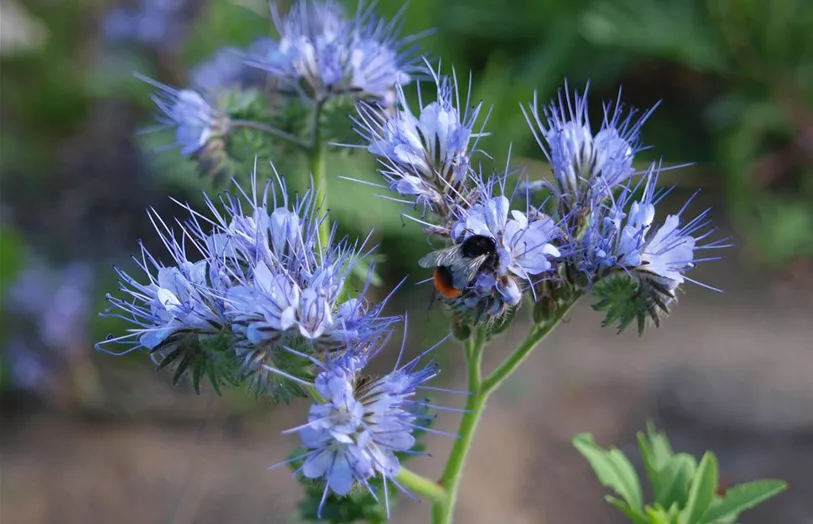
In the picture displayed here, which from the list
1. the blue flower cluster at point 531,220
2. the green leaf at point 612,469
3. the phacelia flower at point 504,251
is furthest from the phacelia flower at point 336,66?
the green leaf at point 612,469

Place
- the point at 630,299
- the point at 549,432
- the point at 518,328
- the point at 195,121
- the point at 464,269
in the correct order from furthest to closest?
1. the point at 518,328
2. the point at 549,432
3. the point at 195,121
4. the point at 630,299
5. the point at 464,269

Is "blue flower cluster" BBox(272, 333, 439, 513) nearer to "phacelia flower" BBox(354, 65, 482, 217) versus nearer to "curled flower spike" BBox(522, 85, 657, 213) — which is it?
"phacelia flower" BBox(354, 65, 482, 217)

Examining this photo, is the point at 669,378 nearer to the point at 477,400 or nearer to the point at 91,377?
the point at 477,400

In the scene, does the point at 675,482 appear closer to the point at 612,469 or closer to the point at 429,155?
the point at 612,469

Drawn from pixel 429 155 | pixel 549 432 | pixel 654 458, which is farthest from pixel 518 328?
pixel 429 155

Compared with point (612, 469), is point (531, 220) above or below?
above

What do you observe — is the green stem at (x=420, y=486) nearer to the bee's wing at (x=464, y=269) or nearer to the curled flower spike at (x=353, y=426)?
the curled flower spike at (x=353, y=426)
